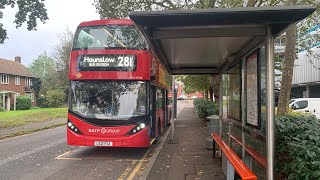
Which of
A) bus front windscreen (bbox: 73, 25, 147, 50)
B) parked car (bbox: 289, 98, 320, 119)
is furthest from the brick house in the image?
bus front windscreen (bbox: 73, 25, 147, 50)

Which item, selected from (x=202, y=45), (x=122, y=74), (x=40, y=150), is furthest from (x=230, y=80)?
(x=40, y=150)

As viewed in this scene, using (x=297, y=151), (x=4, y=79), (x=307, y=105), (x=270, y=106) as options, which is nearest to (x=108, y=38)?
(x=270, y=106)

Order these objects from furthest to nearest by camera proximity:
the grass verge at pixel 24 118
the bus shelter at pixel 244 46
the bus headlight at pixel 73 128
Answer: the grass verge at pixel 24 118
the bus headlight at pixel 73 128
the bus shelter at pixel 244 46

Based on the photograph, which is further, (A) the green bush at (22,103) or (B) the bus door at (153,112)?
(A) the green bush at (22,103)

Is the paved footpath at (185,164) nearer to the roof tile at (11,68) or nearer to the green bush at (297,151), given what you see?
the green bush at (297,151)

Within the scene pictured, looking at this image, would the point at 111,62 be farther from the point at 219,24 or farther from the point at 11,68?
the point at 11,68

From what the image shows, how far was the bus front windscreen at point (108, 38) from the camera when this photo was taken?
1045cm

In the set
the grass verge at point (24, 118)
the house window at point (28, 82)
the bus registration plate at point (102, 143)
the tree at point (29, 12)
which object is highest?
the tree at point (29, 12)

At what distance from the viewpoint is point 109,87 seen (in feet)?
Answer: 34.6

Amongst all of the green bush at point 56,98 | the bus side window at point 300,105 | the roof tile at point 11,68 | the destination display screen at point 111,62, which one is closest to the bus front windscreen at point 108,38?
the destination display screen at point 111,62

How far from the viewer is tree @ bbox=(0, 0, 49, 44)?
18.7 meters

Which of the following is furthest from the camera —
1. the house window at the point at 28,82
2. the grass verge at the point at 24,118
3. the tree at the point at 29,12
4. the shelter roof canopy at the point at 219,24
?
the house window at the point at 28,82

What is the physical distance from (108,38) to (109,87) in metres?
1.38

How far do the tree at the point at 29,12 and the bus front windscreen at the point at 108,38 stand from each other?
9637mm
